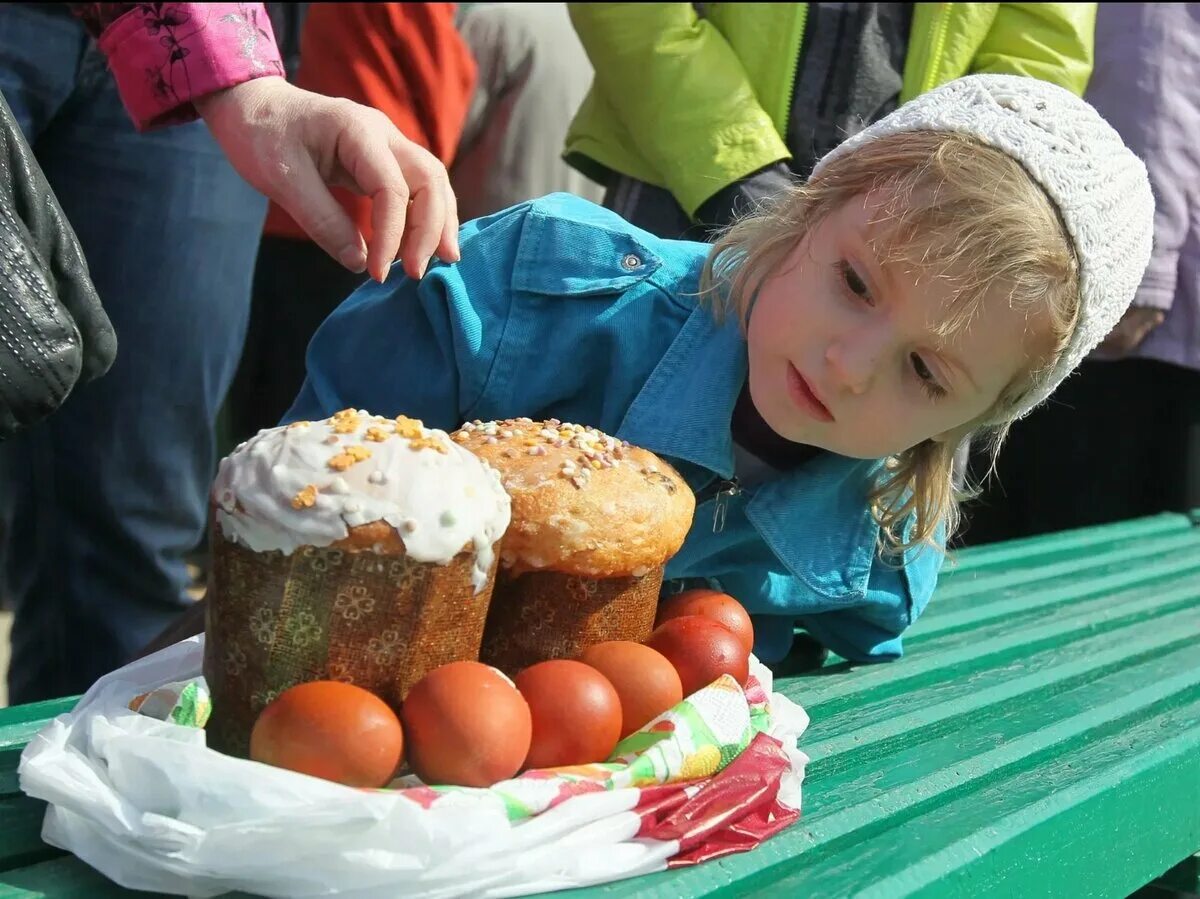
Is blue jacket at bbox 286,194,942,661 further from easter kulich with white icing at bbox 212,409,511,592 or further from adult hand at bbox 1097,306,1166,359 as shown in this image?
adult hand at bbox 1097,306,1166,359

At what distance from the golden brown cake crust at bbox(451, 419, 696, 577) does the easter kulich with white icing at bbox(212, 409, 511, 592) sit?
118 millimetres

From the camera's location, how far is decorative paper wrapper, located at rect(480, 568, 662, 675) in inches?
61.0

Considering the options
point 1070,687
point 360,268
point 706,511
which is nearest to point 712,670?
point 706,511

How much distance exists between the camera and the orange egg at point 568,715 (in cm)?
136

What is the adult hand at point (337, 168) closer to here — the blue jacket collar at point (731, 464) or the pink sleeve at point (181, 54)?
the pink sleeve at point (181, 54)

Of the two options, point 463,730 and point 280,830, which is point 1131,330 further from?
point 280,830

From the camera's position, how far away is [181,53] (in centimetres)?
186

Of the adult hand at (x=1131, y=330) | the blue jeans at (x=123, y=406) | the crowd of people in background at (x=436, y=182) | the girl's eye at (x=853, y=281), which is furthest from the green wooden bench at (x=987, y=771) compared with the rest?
the adult hand at (x=1131, y=330)

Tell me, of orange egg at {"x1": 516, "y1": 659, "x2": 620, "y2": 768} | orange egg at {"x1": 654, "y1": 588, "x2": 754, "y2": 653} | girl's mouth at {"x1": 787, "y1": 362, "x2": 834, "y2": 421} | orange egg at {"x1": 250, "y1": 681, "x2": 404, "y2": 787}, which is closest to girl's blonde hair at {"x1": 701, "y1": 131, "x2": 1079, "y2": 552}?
girl's mouth at {"x1": 787, "y1": 362, "x2": 834, "y2": 421}

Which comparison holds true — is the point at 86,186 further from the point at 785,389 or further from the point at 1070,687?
the point at 1070,687

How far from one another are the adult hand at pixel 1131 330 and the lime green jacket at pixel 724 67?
0.72 m

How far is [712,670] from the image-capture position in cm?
158

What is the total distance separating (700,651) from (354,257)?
0.68 meters

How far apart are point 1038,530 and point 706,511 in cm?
269
